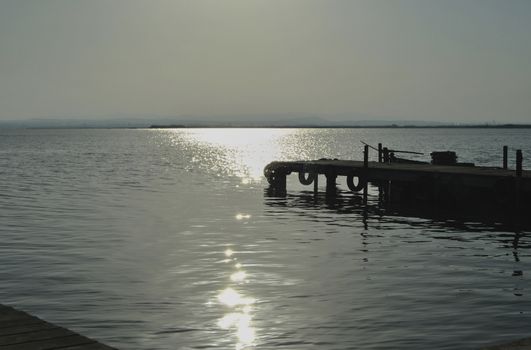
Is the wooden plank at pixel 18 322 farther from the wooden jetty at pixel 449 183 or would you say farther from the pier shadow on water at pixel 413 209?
the wooden jetty at pixel 449 183

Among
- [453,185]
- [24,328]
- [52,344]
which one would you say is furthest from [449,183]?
[52,344]

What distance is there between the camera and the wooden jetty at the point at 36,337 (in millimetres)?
7457

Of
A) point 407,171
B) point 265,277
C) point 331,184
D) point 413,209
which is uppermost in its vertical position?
point 407,171

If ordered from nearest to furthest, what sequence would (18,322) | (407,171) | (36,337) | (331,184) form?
(36,337) < (18,322) < (407,171) < (331,184)

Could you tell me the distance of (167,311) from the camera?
12.5 metres

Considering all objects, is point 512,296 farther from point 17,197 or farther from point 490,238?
point 17,197

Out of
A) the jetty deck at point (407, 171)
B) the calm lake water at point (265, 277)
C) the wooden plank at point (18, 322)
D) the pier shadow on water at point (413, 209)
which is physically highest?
the wooden plank at point (18, 322)

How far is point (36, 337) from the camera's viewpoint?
25.5 feet

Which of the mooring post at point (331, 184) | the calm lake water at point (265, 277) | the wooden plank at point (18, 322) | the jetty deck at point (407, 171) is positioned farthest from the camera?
the mooring post at point (331, 184)

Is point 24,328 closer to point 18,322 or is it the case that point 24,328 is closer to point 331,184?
point 18,322

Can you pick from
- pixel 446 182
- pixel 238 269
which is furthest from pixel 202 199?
pixel 238 269

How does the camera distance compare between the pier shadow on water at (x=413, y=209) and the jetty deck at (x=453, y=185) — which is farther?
the jetty deck at (x=453, y=185)

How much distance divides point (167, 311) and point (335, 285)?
13.1 feet

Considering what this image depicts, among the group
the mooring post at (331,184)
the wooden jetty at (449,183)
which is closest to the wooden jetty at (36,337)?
the wooden jetty at (449,183)
